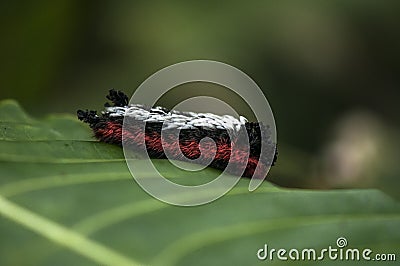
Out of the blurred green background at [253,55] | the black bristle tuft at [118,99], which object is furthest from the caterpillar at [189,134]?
the blurred green background at [253,55]

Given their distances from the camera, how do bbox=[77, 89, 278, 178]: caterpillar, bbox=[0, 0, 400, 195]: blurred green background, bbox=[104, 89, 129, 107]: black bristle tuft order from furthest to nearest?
1. bbox=[0, 0, 400, 195]: blurred green background
2. bbox=[104, 89, 129, 107]: black bristle tuft
3. bbox=[77, 89, 278, 178]: caterpillar

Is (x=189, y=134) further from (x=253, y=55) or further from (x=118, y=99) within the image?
(x=253, y=55)

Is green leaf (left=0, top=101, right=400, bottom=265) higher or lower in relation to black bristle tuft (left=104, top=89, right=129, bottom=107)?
lower

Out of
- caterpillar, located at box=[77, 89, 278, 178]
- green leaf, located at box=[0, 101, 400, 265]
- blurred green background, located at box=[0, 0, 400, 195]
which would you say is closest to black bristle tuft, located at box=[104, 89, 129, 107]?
caterpillar, located at box=[77, 89, 278, 178]

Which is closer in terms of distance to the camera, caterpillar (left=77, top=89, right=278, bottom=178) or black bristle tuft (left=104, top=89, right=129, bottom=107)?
caterpillar (left=77, top=89, right=278, bottom=178)

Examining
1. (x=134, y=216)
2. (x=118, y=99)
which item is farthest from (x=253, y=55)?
(x=134, y=216)

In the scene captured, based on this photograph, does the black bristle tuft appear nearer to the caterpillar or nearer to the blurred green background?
the caterpillar

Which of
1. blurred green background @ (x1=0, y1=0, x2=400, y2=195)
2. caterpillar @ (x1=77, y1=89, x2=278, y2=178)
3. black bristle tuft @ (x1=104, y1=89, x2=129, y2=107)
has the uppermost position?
blurred green background @ (x1=0, y1=0, x2=400, y2=195)
